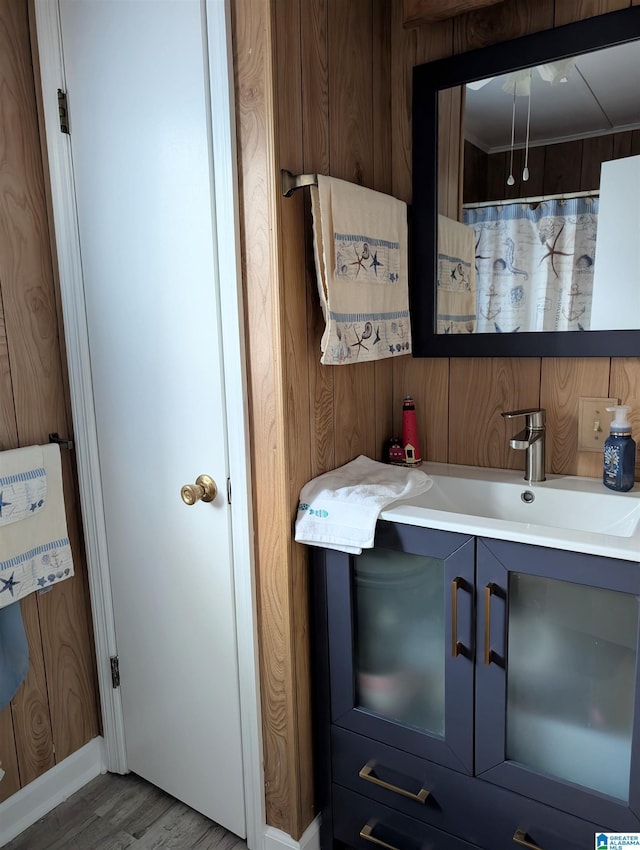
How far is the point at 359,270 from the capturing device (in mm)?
1413

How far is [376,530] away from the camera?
1.38 metres

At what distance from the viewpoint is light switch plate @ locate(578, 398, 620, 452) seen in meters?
1.50

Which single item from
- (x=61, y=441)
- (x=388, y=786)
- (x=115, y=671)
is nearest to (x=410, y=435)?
(x=388, y=786)

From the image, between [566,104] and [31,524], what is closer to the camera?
[566,104]

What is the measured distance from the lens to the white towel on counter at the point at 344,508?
133 centimetres

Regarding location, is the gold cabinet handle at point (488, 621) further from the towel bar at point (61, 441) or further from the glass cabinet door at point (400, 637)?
the towel bar at point (61, 441)

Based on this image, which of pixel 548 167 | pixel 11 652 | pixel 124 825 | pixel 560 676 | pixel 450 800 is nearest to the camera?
pixel 560 676

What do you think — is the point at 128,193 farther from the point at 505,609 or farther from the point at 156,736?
the point at 156,736

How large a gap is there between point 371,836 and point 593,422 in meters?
1.13

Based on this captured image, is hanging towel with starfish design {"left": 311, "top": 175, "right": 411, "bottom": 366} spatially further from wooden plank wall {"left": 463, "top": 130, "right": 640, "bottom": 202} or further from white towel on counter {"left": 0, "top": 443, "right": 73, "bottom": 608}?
white towel on counter {"left": 0, "top": 443, "right": 73, "bottom": 608}

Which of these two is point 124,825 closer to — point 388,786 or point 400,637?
point 388,786

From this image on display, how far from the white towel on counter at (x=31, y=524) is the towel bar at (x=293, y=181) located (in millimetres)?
902

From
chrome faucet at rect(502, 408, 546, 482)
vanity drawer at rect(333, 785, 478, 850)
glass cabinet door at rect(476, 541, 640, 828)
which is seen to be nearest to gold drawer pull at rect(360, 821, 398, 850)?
vanity drawer at rect(333, 785, 478, 850)

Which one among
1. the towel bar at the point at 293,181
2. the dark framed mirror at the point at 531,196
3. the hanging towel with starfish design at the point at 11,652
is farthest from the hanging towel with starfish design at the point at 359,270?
the hanging towel with starfish design at the point at 11,652
